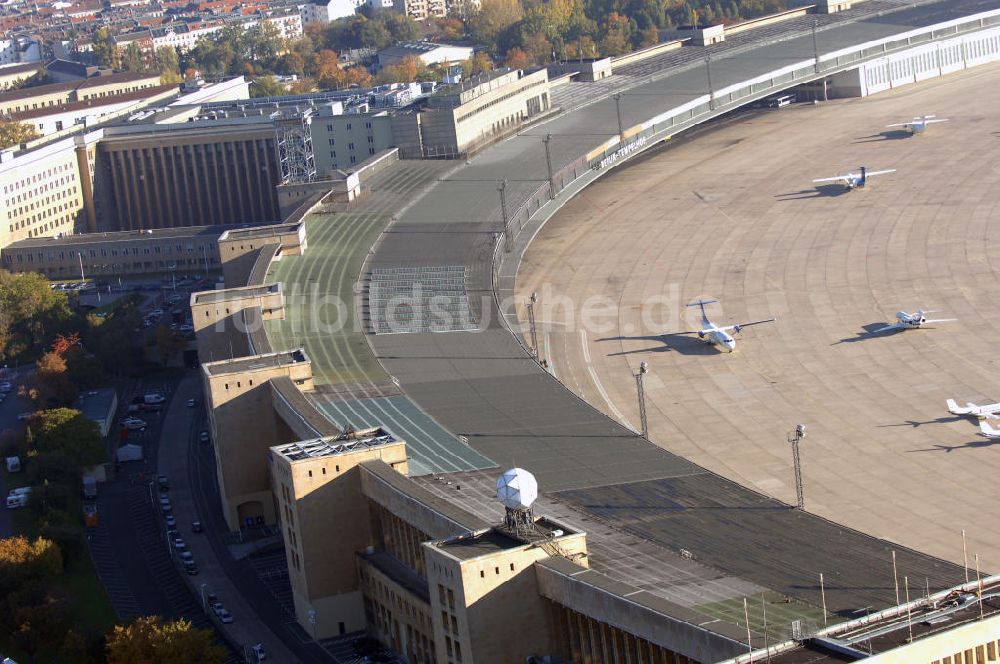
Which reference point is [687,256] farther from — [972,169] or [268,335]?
[268,335]

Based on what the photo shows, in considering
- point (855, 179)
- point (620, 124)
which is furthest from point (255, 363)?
point (620, 124)

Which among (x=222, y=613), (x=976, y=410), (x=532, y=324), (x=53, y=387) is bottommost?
Answer: (x=222, y=613)

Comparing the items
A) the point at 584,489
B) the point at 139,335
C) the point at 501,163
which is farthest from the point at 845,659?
the point at 501,163

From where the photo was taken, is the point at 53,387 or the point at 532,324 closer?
the point at 53,387

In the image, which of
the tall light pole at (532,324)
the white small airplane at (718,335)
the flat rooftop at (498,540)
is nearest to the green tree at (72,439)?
the tall light pole at (532,324)

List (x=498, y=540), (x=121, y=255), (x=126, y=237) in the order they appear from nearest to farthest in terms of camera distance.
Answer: (x=498, y=540), (x=121, y=255), (x=126, y=237)

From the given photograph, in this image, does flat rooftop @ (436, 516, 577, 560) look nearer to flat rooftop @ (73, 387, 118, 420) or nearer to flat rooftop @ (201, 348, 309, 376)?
flat rooftop @ (201, 348, 309, 376)

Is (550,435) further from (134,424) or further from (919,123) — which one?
(919,123)

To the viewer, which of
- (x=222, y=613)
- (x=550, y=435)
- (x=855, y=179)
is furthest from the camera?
(x=855, y=179)
